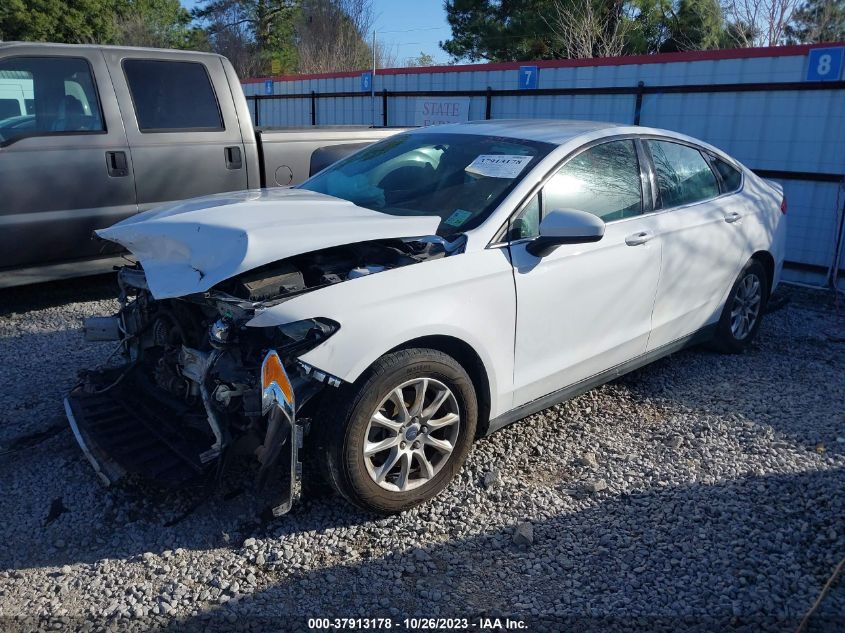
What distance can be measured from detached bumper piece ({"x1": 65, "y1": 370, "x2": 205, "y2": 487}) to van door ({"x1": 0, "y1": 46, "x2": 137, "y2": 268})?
2.40m

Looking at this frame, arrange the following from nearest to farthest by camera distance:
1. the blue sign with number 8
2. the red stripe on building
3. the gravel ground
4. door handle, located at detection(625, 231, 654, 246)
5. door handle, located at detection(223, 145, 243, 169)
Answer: the gravel ground < door handle, located at detection(625, 231, 654, 246) < door handle, located at detection(223, 145, 243, 169) < the blue sign with number 8 < the red stripe on building

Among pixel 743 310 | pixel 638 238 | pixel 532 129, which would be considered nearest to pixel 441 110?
pixel 743 310

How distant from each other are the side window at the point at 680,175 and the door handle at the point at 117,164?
4.10 m

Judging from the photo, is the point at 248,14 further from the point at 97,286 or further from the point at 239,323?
the point at 239,323

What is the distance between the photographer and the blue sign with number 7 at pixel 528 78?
10.4 m

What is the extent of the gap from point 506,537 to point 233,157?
459 cm

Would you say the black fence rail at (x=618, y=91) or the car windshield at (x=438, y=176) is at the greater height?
the black fence rail at (x=618, y=91)

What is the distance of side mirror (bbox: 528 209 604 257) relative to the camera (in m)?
3.32

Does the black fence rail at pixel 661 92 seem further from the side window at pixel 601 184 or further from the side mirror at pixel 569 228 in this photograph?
the side mirror at pixel 569 228

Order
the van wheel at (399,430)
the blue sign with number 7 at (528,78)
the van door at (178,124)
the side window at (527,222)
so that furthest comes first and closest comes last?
the blue sign with number 7 at (528,78) → the van door at (178,124) → the side window at (527,222) → the van wheel at (399,430)

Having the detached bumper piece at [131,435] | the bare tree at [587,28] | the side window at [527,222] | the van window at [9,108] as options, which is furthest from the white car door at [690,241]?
the bare tree at [587,28]

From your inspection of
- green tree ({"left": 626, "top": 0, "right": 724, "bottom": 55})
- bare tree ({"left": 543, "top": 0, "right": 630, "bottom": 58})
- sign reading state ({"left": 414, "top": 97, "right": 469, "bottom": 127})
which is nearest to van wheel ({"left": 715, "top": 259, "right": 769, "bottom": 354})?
sign reading state ({"left": 414, "top": 97, "right": 469, "bottom": 127})

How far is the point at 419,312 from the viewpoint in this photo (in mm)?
3018

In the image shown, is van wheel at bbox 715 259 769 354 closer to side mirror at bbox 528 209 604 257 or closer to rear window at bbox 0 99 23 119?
side mirror at bbox 528 209 604 257
